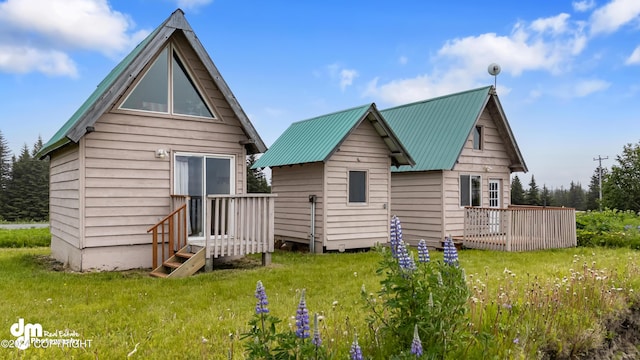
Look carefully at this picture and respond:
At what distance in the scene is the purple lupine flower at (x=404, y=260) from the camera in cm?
382

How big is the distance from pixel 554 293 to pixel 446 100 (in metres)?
12.7

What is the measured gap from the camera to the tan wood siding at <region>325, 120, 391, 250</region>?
1453 cm

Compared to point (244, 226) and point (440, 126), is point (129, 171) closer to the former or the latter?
point (244, 226)

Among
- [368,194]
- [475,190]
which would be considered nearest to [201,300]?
[368,194]

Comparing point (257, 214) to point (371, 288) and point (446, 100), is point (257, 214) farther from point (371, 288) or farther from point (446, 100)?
point (446, 100)

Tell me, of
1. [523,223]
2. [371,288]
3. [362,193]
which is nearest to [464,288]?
[371,288]

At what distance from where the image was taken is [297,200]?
15734mm

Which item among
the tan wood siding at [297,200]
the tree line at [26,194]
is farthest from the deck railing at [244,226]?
the tree line at [26,194]

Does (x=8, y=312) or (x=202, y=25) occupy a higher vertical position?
(x=202, y=25)

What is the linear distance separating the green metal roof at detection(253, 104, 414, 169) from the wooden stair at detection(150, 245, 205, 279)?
5.15 m

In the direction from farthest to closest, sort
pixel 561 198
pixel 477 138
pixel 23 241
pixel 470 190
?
pixel 561 198
pixel 23 241
pixel 477 138
pixel 470 190

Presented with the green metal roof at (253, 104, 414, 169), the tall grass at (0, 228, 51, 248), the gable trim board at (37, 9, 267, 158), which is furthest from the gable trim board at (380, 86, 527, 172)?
the tall grass at (0, 228, 51, 248)

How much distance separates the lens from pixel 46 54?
49.8ft

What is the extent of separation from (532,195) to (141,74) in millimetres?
50877
